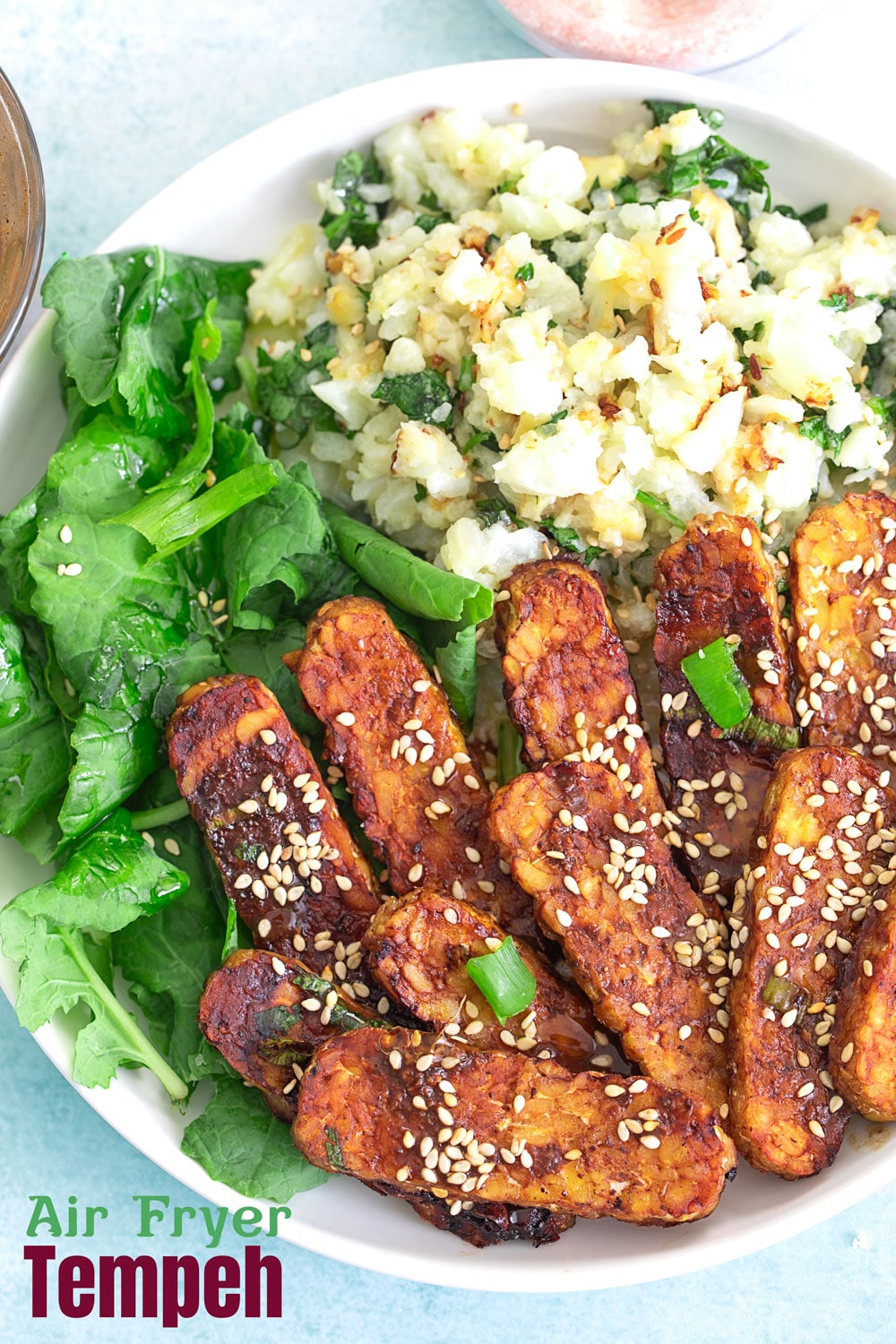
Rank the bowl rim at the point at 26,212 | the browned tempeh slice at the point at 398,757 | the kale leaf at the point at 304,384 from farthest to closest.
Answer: the kale leaf at the point at 304,384, the bowl rim at the point at 26,212, the browned tempeh slice at the point at 398,757

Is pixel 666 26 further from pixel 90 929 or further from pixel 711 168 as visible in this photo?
pixel 90 929

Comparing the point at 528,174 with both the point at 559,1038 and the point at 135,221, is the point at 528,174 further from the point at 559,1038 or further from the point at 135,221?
the point at 559,1038

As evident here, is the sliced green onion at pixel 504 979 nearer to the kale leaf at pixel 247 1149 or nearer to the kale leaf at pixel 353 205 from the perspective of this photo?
the kale leaf at pixel 247 1149

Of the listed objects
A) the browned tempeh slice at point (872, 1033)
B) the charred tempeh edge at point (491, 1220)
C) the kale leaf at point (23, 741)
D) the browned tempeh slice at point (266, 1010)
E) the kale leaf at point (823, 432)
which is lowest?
the charred tempeh edge at point (491, 1220)

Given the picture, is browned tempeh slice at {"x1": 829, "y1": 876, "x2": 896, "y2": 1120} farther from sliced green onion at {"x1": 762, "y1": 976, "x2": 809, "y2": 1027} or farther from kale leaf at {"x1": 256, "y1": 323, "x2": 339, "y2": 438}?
kale leaf at {"x1": 256, "y1": 323, "x2": 339, "y2": 438}

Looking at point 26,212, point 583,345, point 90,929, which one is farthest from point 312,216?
point 90,929

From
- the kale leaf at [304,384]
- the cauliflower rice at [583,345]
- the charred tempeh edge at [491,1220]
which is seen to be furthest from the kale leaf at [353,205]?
the charred tempeh edge at [491,1220]

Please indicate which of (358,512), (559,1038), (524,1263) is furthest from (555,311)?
(524,1263)

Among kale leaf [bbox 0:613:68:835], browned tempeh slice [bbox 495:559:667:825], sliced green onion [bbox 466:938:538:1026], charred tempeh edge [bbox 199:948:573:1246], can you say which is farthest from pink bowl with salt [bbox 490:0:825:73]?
charred tempeh edge [bbox 199:948:573:1246]
